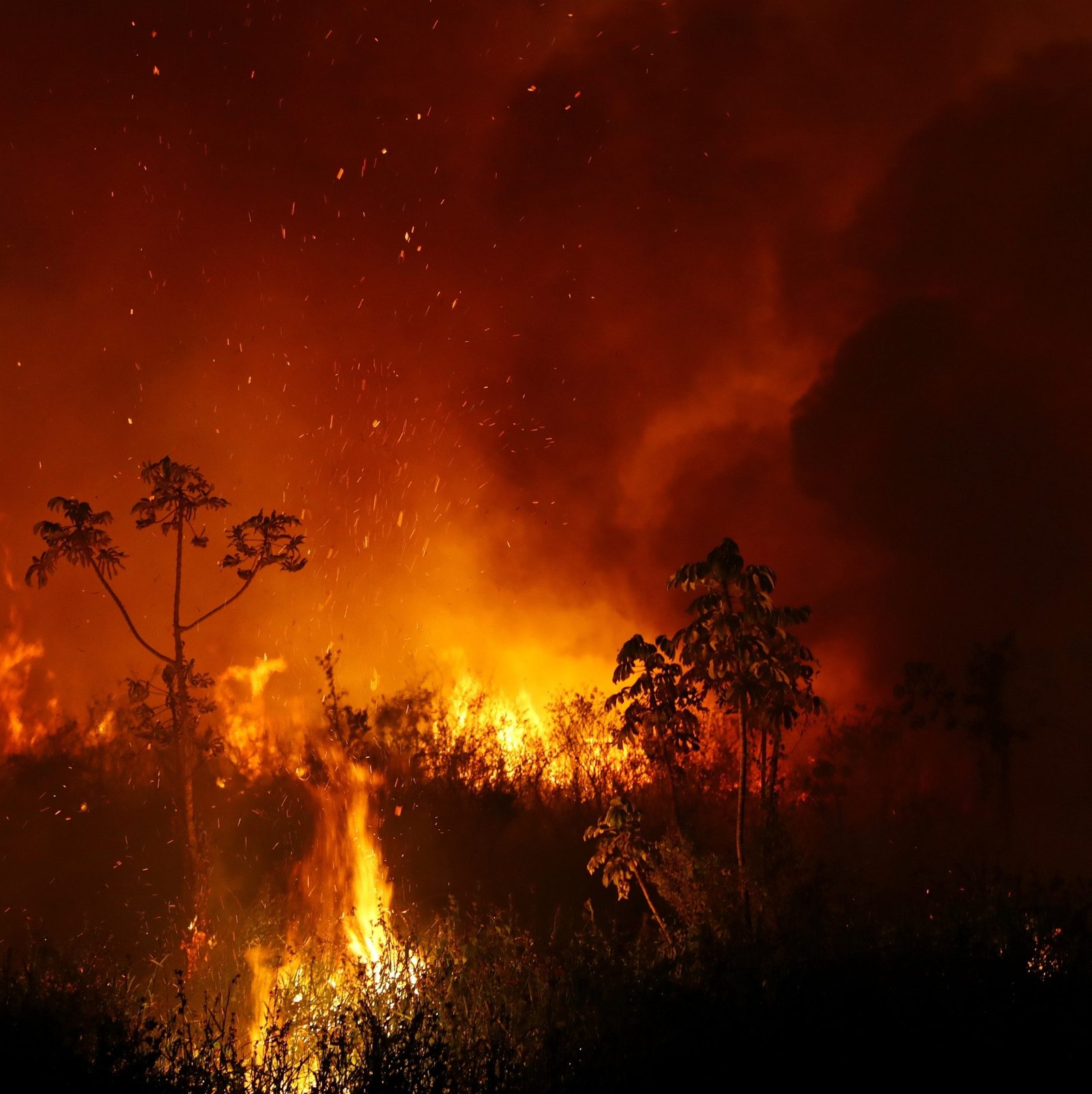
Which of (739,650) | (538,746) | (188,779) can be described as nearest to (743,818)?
(739,650)

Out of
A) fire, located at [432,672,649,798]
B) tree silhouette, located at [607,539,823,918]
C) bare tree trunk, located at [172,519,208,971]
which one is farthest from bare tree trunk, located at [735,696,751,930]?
fire, located at [432,672,649,798]

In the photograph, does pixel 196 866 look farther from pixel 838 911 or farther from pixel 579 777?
pixel 579 777

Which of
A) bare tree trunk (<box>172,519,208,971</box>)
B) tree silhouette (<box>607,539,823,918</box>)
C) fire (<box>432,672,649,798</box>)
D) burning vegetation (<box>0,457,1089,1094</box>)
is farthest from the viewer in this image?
fire (<box>432,672,649,798</box>)

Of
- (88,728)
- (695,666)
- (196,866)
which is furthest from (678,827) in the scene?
(88,728)

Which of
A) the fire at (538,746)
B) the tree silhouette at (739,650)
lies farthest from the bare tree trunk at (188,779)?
the fire at (538,746)

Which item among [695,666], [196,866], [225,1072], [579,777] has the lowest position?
[225,1072]

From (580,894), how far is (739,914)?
9.70 meters

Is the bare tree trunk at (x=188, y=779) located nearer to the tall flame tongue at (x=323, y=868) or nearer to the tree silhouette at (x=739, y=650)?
the tall flame tongue at (x=323, y=868)

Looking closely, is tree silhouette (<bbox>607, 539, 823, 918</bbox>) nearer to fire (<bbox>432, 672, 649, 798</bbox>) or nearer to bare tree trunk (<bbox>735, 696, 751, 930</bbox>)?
bare tree trunk (<bbox>735, 696, 751, 930</bbox>)

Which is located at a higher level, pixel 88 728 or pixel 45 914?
pixel 88 728

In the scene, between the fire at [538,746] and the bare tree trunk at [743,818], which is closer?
the bare tree trunk at [743,818]

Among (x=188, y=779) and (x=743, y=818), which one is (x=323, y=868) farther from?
(x=743, y=818)

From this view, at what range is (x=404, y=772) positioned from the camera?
23.8 metres

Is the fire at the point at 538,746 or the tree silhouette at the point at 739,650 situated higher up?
the fire at the point at 538,746
